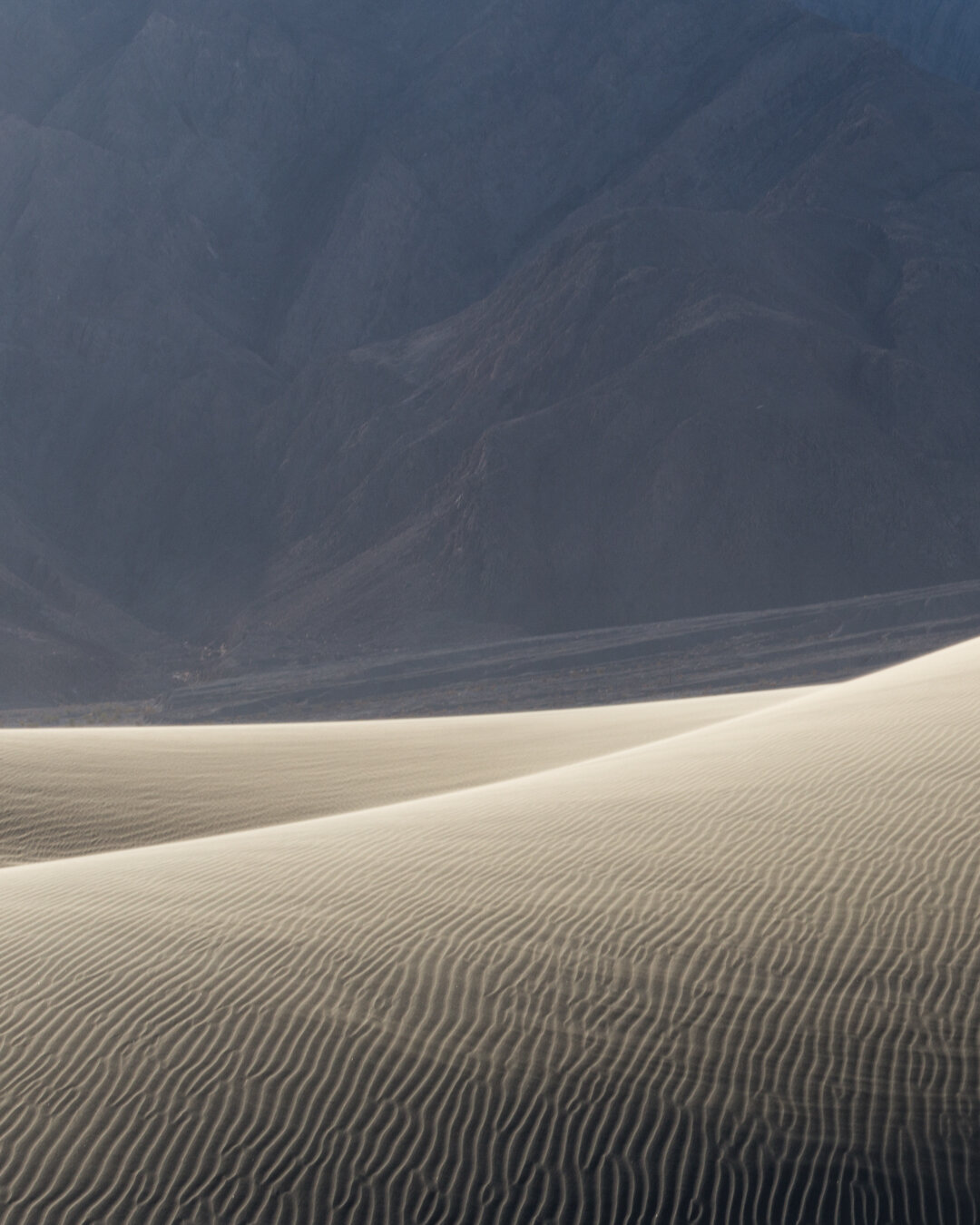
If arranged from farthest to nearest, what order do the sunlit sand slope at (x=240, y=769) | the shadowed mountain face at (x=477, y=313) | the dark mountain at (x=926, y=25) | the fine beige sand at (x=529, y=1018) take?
the dark mountain at (x=926, y=25), the shadowed mountain face at (x=477, y=313), the sunlit sand slope at (x=240, y=769), the fine beige sand at (x=529, y=1018)

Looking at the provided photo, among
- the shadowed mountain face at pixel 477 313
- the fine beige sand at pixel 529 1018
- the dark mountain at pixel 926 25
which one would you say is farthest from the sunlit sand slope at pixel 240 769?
the dark mountain at pixel 926 25

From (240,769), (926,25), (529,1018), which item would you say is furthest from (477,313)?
(529,1018)

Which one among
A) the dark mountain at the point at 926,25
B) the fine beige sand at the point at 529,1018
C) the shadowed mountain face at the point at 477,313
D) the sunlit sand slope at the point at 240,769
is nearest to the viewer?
the fine beige sand at the point at 529,1018

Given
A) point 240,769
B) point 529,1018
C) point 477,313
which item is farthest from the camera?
point 477,313

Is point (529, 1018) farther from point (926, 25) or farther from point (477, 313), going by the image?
point (926, 25)

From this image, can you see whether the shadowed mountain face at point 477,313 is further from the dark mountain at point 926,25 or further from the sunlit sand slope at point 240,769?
the sunlit sand slope at point 240,769

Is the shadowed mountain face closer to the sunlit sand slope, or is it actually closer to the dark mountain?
the dark mountain

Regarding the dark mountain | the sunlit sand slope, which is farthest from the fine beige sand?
the dark mountain
